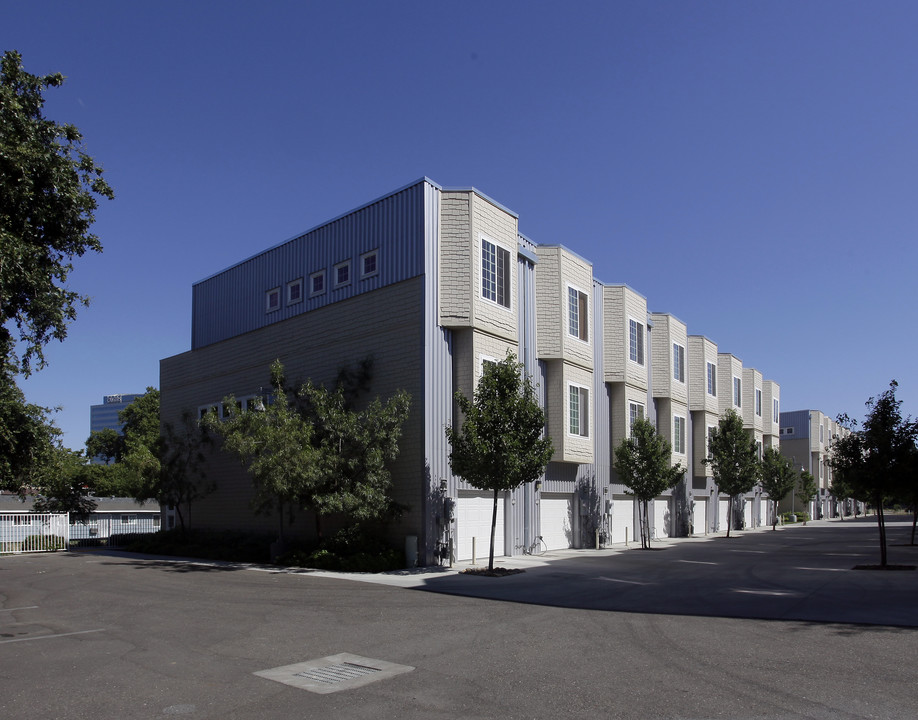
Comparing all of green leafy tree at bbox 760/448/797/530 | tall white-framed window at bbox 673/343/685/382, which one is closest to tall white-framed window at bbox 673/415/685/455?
tall white-framed window at bbox 673/343/685/382

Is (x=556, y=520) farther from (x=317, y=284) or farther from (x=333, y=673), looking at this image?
(x=333, y=673)

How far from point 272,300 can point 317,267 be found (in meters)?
3.47

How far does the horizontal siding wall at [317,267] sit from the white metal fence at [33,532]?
9.46m

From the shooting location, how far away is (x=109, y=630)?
1245cm

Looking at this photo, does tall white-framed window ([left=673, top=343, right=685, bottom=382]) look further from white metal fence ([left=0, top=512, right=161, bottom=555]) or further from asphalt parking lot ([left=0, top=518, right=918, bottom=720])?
white metal fence ([left=0, top=512, right=161, bottom=555])

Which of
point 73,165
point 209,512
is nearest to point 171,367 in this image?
point 209,512

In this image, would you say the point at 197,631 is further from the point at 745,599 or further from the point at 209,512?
the point at 209,512

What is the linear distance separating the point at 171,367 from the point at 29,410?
1481cm

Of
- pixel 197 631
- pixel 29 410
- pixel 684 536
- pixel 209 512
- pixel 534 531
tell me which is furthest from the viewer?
pixel 684 536

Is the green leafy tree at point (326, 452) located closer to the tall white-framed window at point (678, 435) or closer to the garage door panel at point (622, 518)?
the garage door panel at point (622, 518)

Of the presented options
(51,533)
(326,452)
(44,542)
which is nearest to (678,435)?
(326,452)

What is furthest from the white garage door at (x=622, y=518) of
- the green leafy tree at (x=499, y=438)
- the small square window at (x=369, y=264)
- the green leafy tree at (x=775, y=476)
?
the green leafy tree at (x=775, y=476)

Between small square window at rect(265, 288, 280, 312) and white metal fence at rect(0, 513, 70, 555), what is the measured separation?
40.4 feet

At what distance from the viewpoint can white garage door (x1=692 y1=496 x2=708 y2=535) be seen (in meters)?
43.9
